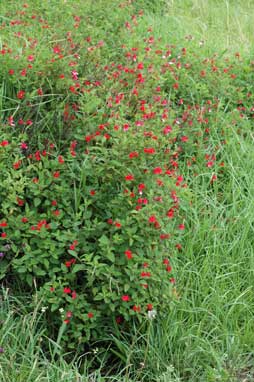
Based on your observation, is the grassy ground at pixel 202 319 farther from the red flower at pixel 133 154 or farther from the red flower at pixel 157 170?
the red flower at pixel 133 154

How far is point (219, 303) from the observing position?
10.4 ft

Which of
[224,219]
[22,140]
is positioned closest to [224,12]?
[224,219]

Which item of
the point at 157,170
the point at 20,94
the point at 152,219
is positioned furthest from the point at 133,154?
the point at 20,94

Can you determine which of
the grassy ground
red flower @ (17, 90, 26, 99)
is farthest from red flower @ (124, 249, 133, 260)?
red flower @ (17, 90, 26, 99)

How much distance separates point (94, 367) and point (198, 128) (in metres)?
1.67

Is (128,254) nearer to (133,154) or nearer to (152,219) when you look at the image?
(152,219)

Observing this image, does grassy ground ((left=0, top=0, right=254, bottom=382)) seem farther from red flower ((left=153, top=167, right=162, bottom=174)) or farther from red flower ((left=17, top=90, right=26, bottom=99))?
red flower ((left=17, top=90, right=26, bottom=99))

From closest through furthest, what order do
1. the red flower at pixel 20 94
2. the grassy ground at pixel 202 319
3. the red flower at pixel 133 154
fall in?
the grassy ground at pixel 202 319 → the red flower at pixel 133 154 → the red flower at pixel 20 94

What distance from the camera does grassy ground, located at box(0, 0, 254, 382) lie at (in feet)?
9.02

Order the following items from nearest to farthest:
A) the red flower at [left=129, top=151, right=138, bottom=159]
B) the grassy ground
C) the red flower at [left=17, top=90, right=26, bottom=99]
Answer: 1. the grassy ground
2. the red flower at [left=129, top=151, right=138, bottom=159]
3. the red flower at [left=17, top=90, right=26, bottom=99]

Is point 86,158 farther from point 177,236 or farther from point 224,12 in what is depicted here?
point 224,12

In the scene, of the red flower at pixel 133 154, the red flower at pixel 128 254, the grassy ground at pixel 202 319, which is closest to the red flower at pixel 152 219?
the red flower at pixel 128 254

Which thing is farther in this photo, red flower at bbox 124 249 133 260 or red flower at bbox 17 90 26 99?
red flower at bbox 17 90 26 99

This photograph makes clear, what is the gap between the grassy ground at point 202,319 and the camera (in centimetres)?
275
